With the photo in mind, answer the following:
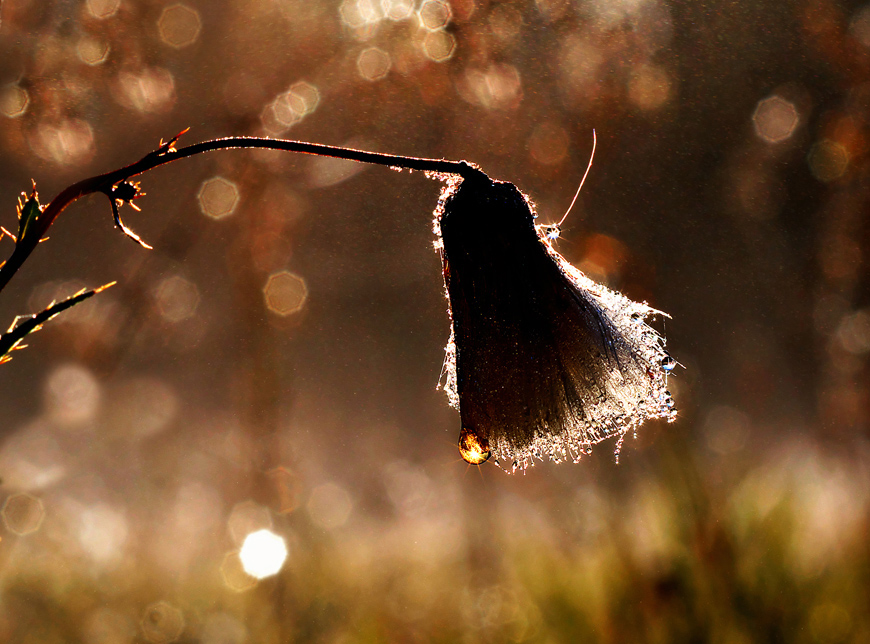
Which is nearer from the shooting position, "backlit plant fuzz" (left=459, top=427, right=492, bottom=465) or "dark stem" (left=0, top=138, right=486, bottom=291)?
"dark stem" (left=0, top=138, right=486, bottom=291)

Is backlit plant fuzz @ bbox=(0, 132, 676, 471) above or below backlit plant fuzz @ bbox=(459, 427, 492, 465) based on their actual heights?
above

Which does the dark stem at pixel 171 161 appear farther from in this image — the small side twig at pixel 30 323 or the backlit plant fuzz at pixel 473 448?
the backlit plant fuzz at pixel 473 448

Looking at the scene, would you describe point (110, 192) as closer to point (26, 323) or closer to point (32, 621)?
point (26, 323)

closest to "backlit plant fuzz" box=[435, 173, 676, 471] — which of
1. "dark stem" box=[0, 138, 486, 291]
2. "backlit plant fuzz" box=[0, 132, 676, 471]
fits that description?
"backlit plant fuzz" box=[0, 132, 676, 471]

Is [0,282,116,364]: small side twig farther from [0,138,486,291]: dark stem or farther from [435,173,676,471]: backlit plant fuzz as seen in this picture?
[435,173,676,471]: backlit plant fuzz

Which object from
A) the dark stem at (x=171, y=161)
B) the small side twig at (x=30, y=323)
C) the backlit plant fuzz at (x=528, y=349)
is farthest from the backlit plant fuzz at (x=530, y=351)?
the small side twig at (x=30, y=323)

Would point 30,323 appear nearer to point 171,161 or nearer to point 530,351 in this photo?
point 171,161
